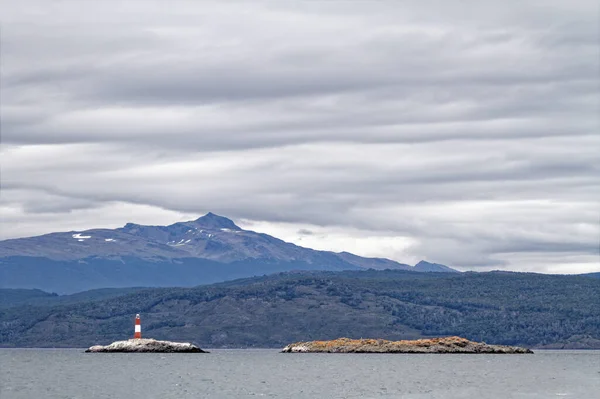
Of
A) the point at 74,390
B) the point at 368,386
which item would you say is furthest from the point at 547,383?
the point at 74,390

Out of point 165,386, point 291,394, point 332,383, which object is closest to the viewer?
point 291,394

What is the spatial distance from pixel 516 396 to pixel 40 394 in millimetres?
69451

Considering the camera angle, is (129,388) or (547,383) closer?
(129,388)

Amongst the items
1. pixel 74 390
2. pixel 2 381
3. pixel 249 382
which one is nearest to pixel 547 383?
pixel 249 382

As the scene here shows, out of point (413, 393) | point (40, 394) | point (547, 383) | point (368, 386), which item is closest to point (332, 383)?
point (368, 386)

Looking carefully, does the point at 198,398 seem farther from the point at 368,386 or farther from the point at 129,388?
the point at 368,386

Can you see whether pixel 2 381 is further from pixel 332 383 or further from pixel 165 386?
pixel 332 383

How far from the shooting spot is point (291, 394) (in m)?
165

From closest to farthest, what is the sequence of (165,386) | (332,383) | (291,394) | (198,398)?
(198,398) < (291,394) < (165,386) < (332,383)

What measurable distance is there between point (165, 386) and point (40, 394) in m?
28.6

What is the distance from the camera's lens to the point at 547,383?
196 metres

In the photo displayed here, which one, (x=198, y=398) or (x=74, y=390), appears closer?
(x=198, y=398)

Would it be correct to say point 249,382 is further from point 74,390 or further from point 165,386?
point 74,390

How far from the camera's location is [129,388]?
17375 centimetres
